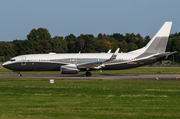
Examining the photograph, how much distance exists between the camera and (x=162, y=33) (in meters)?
38.4

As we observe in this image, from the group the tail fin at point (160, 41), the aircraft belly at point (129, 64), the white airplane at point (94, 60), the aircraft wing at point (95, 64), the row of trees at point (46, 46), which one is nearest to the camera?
the aircraft wing at point (95, 64)

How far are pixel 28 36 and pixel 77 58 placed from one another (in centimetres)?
10123

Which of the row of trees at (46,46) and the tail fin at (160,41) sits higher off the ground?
the row of trees at (46,46)

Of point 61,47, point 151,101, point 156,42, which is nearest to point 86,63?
point 156,42

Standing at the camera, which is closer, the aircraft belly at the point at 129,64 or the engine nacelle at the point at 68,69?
the engine nacelle at the point at 68,69

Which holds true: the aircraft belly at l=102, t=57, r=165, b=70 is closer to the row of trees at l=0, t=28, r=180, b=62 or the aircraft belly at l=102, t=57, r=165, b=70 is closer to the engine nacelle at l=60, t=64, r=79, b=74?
the engine nacelle at l=60, t=64, r=79, b=74

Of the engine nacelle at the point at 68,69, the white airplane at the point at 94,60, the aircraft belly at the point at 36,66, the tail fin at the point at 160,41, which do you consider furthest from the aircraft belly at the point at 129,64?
the aircraft belly at the point at 36,66

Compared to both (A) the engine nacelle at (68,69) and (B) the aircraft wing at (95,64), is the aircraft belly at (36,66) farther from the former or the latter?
(B) the aircraft wing at (95,64)

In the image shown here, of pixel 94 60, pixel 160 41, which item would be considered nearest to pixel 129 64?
pixel 94 60

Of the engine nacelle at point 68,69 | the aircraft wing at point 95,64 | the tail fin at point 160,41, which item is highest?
the tail fin at point 160,41

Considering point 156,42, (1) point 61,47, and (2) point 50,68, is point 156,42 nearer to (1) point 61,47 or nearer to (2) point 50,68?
(2) point 50,68

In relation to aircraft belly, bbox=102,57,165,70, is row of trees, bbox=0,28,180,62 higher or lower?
higher

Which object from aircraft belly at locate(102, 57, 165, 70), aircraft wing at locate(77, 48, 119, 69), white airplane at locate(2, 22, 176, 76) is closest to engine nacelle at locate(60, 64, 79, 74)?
aircraft wing at locate(77, 48, 119, 69)

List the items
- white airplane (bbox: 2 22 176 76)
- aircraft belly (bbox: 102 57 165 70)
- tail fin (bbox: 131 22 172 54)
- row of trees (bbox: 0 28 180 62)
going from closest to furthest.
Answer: white airplane (bbox: 2 22 176 76), aircraft belly (bbox: 102 57 165 70), tail fin (bbox: 131 22 172 54), row of trees (bbox: 0 28 180 62)
